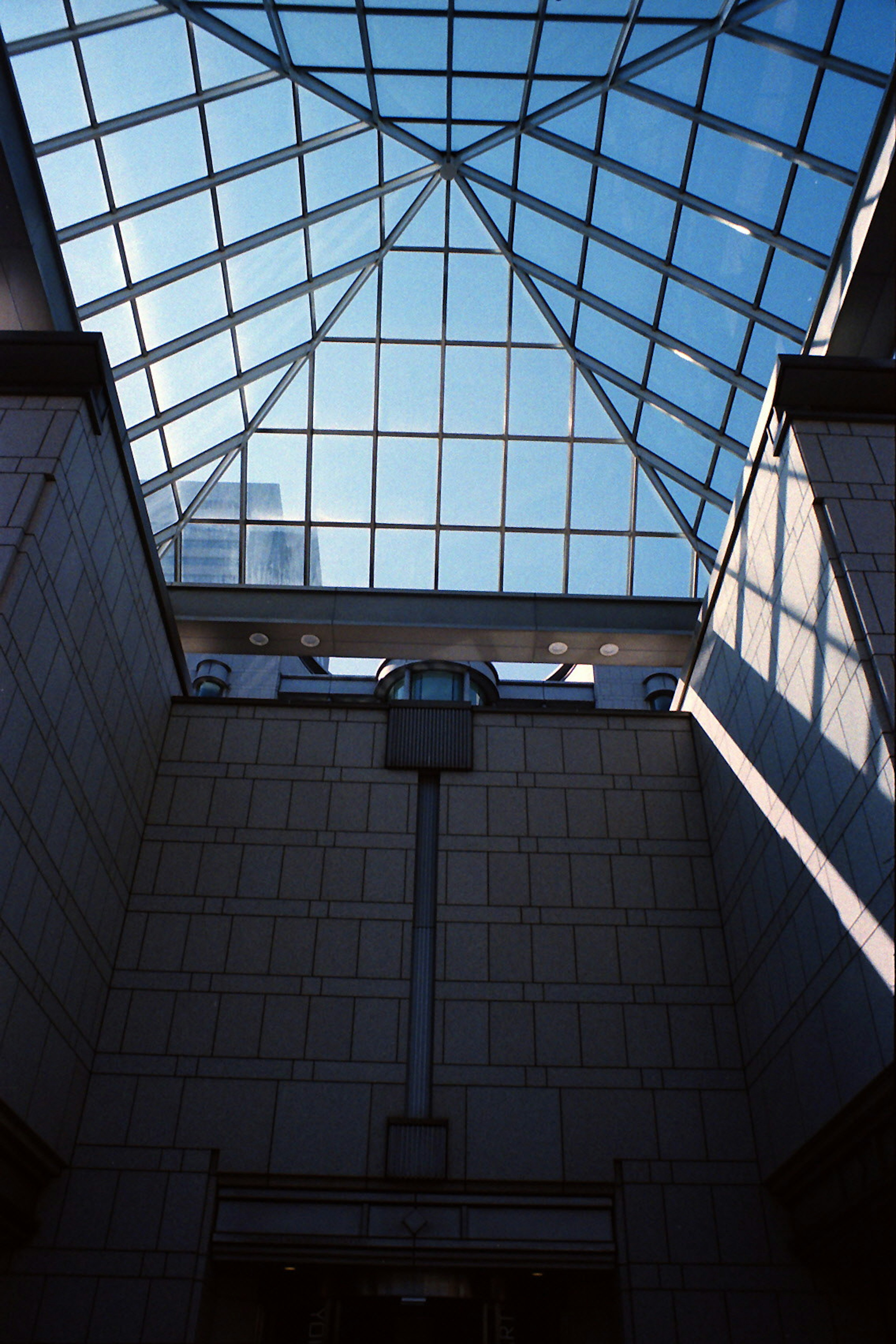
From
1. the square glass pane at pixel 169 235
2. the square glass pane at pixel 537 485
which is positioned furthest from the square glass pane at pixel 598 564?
the square glass pane at pixel 169 235

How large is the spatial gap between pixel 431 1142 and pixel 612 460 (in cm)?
1386

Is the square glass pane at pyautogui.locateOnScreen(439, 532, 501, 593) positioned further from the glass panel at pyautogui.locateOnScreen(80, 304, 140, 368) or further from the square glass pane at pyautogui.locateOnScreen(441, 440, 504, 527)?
the glass panel at pyautogui.locateOnScreen(80, 304, 140, 368)

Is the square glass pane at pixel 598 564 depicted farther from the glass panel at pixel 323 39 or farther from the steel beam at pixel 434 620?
the glass panel at pixel 323 39

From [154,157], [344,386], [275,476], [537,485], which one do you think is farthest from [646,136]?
[275,476]

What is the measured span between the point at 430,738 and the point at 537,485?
714cm

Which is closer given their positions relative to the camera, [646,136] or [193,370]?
[646,136]

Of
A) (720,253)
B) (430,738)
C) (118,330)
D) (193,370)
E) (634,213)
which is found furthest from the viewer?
(193,370)

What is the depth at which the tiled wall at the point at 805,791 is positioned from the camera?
10.6 m

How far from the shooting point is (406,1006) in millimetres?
14625

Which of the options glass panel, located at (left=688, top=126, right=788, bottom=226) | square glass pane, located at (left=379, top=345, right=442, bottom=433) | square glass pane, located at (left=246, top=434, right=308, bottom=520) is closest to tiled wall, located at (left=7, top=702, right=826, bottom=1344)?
square glass pane, located at (left=246, top=434, right=308, bottom=520)

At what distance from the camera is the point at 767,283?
16828 mm

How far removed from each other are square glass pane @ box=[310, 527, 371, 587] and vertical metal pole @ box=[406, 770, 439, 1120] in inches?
235

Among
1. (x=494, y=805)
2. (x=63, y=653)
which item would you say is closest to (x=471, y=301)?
(x=494, y=805)

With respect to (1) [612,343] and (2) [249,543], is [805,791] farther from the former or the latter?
(2) [249,543]
